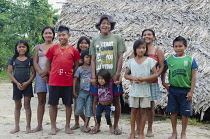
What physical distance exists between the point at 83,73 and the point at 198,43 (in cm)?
279

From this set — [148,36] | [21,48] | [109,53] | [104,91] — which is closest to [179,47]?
[148,36]

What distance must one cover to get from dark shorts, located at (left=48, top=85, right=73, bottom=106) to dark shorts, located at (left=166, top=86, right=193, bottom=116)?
1.40 meters

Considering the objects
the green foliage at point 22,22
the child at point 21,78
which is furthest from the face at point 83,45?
the green foliage at point 22,22

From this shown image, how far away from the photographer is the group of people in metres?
3.11

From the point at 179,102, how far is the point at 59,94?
→ 1663mm

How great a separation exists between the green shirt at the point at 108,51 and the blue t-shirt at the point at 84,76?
8.8 inches

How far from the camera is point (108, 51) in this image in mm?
3408

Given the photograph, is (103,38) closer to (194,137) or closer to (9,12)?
(194,137)

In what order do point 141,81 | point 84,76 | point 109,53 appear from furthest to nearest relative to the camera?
point 84,76 → point 109,53 → point 141,81

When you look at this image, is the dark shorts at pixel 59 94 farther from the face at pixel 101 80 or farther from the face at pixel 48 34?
the face at pixel 48 34

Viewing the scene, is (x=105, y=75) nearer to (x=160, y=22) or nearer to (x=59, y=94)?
(x=59, y=94)

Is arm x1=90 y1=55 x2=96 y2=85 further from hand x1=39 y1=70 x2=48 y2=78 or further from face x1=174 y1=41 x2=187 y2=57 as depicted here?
face x1=174 y1=41 x2=187 y2=57

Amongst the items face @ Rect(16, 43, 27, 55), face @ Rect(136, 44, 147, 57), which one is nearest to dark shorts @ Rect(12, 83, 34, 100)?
face @ Rect(16, 43, 27, 55)

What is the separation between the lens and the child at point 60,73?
11.2 ft
